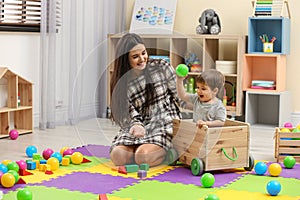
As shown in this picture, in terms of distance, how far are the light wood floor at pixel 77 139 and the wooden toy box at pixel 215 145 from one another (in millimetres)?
407

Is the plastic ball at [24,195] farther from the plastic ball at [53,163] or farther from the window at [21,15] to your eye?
the window at [21,15]

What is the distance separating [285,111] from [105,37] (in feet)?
4.99

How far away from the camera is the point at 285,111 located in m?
4.31

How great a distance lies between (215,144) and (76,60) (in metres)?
1.96

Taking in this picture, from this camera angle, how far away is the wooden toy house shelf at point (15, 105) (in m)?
3.71

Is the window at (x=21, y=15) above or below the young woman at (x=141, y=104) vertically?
above

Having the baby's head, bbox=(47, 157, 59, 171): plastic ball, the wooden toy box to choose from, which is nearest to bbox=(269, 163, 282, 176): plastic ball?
the wooden toy box

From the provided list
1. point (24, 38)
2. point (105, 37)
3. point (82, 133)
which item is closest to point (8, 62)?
point (24, 38)

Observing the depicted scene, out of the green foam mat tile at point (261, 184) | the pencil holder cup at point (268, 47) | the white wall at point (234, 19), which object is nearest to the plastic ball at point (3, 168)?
the green foam mat tile at point (261, 184)

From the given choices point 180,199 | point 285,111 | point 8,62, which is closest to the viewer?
point 180,199

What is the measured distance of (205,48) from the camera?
14.5 feet

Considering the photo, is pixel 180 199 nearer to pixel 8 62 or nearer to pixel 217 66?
pixel 8 62

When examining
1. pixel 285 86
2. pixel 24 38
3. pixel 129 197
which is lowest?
pixel 129 197


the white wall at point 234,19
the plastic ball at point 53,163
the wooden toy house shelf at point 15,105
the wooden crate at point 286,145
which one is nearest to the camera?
the plastic ball at point 53,163
